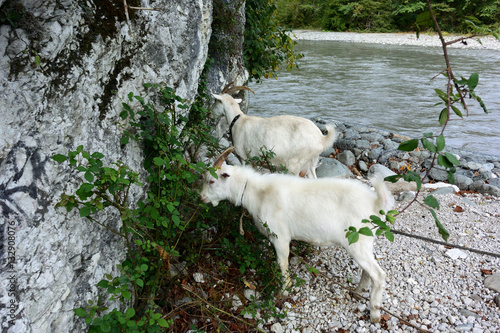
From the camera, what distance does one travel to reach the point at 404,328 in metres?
3.21

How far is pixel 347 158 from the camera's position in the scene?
770cm

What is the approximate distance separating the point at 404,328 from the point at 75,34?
3409 millimetres

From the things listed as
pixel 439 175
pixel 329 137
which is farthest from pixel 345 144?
pixel 329 137

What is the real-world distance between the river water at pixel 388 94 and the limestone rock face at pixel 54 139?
8.16 metres

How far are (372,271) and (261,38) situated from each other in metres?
5.50

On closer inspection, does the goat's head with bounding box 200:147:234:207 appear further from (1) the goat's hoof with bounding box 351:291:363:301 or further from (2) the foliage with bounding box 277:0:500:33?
(2) the foliage with bounding box 277:0:500:33

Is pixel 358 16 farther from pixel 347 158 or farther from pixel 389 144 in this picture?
pixel 347 158

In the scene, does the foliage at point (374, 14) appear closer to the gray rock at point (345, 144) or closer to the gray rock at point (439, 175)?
the gray rock at point (345, 144)

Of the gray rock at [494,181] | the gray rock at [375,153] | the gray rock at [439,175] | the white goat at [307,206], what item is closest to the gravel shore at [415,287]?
the white goat at [307,206]

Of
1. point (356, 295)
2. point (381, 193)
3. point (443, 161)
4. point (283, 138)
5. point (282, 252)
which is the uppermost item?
point (443, 161)

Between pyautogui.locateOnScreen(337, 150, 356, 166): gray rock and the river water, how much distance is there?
291 centimetres

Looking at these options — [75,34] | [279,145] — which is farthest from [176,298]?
[279,145]

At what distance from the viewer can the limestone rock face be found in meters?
2.11

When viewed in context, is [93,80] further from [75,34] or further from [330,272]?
[330,272]
